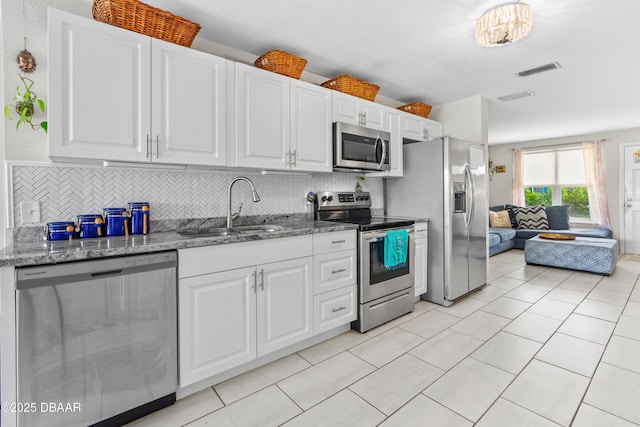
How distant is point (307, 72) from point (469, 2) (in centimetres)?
153

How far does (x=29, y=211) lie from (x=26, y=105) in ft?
2.00

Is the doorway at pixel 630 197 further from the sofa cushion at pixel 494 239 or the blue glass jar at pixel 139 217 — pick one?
the blue glass jar at pixel 139 217

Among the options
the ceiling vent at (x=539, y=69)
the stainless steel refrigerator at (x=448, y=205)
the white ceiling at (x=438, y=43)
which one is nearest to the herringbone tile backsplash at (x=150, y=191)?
the white ceiling at (x=438, y=43)

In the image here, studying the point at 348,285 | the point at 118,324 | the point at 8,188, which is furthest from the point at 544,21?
the point at 8,188

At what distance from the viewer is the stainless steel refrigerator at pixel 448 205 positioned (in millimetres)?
3133

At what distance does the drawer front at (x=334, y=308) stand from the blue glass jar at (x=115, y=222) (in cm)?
140

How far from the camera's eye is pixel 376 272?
104 inches

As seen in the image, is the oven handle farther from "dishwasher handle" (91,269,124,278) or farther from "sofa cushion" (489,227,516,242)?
"sofa cushion" (489,227,516,242)

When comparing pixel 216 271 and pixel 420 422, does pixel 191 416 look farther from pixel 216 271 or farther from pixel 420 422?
pixel 420 422

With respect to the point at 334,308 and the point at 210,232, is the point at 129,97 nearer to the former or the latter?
the point at 210,232

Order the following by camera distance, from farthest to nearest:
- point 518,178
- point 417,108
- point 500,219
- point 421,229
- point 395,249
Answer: point 518,178 → point 500,219 → point 417,108 → point 421,229 → point 395,249

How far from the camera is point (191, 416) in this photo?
1.61 m

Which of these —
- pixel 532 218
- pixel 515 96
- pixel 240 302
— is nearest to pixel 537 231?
pixel 532 218

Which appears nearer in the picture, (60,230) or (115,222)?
(60,230)
